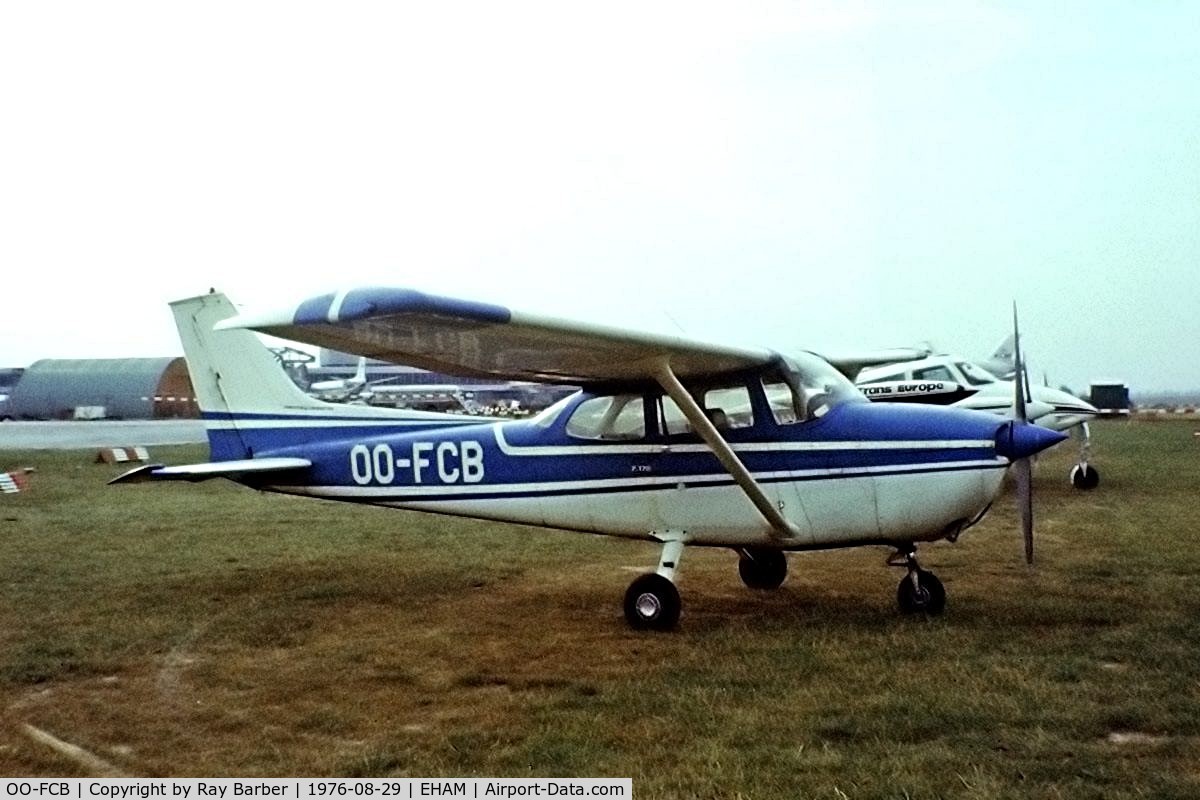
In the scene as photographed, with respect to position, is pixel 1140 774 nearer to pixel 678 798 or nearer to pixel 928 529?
pixel 678 798

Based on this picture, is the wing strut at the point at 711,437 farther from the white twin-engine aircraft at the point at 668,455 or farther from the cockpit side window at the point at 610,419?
the cockpit side window at the point at 610,419

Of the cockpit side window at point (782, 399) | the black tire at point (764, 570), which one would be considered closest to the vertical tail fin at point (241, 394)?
the black tire at point (764, 570)

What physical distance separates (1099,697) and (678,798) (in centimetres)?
235

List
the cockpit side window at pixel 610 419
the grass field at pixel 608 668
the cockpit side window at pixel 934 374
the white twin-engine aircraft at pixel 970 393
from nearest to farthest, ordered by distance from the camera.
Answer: the grass field at pixel 608 668 → the cockpit side window at pixel 610 419 → the white twin-engine aircraft at pixel 970 393 → the cockpit side window at pixel 934 374

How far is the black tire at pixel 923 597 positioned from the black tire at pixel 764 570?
139 centimetres

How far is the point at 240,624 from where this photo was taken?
23.4 ft

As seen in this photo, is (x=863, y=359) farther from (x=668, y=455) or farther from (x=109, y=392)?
(x=109, y=392)

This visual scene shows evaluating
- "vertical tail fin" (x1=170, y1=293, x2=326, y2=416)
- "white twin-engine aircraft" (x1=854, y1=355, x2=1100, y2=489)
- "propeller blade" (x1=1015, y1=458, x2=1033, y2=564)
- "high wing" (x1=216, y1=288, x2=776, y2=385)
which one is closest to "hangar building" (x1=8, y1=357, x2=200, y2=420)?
"white twin-engine aircraft" (x1=854, y1=355, x2=1100, y2=489)

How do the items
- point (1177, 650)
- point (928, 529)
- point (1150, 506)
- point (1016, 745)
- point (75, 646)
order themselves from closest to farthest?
1. point (1016, 745)
2. point (1177, 650)
3. point (75, 646)
4. point (928, 529)
5. point (1150, 506)

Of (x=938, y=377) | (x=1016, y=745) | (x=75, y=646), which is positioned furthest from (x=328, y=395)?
(x=1016, y=745)

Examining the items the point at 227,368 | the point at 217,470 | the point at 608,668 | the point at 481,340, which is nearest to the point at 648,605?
the point at 608,668

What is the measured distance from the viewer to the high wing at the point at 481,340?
5.00m

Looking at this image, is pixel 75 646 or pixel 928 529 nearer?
pixel 75 646

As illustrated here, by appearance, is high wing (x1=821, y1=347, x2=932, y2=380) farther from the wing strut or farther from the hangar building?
the hangar building
